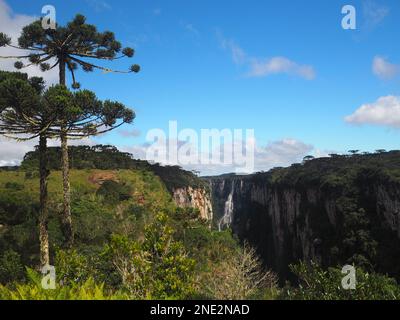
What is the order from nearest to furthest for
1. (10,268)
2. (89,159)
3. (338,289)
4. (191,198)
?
(338,289)
(10,268)
(89,159)
(191,198)

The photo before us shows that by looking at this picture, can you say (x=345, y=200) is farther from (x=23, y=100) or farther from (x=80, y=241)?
(x=23, y=100)

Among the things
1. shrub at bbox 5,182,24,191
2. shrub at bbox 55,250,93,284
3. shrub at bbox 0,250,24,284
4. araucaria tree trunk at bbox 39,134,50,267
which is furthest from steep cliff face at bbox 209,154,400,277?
shrub at bbox 55,250,93,284

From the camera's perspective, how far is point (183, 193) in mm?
83625

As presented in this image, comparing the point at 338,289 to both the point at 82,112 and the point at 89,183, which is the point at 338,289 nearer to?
the point at 82,112

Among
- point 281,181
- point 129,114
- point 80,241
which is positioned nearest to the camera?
point 129,114

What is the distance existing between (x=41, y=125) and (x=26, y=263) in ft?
25.6

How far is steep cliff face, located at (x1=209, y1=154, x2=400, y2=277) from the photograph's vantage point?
6128cm

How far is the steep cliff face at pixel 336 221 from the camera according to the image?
6128cm

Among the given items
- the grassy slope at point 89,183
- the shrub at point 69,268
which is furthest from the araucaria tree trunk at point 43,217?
the grassy slope at point 89,183

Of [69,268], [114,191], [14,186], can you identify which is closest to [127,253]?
A: [69,268]

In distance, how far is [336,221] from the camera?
75250 millimetres

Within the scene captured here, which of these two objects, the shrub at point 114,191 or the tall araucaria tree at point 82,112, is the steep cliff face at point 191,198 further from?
the tall araucaria tree at point 82,112

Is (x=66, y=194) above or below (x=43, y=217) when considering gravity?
above
